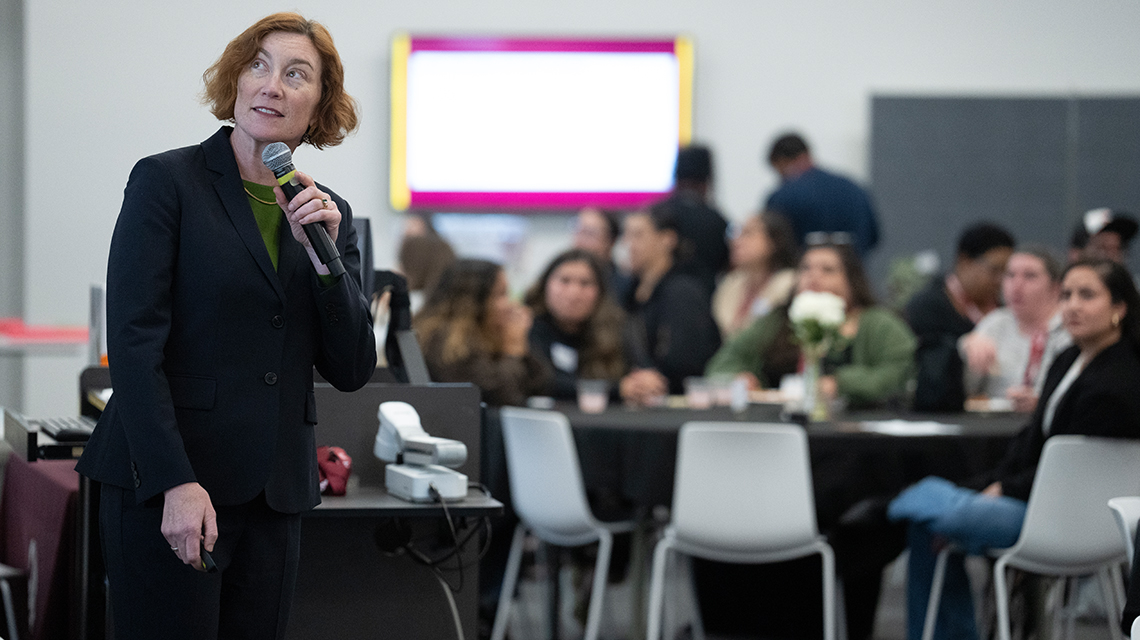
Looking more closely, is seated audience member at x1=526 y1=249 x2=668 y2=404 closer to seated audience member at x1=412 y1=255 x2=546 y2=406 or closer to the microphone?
seated audience member at x1=412 y1=255 x2=546 y2=406

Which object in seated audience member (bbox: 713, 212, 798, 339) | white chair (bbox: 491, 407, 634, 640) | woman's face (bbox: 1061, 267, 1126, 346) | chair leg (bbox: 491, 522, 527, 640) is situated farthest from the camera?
seated audience member (bbox: 713, 212, 798, 339)

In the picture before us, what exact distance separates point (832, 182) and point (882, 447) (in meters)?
3.01

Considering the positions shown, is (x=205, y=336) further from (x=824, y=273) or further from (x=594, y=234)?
(x=594, y=234)

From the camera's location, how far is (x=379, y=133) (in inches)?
279

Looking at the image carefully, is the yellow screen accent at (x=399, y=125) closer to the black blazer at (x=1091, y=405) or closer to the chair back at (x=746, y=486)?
the chair back at (x=746, y=486)

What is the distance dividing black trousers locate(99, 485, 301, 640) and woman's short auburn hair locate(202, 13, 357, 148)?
1.71 feet

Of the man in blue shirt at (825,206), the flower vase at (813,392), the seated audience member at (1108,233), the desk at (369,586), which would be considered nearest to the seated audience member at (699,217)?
the man in blue shirt at (825,206)

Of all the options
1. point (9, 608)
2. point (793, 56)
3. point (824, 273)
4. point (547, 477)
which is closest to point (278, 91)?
point (9, 608)

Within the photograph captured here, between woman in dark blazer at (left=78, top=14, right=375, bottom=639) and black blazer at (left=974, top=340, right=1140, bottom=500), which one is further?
black blazer at (left=974, top=340, right=1140, bottom=500)

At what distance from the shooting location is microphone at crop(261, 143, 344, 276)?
148cm

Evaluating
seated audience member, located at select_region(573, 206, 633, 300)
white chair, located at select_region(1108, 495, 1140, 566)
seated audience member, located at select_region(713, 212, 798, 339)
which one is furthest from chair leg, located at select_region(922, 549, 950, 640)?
seated audience member, located at select_region(573, 206, 633, 300)

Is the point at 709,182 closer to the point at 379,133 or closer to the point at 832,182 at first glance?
the point at 832,182

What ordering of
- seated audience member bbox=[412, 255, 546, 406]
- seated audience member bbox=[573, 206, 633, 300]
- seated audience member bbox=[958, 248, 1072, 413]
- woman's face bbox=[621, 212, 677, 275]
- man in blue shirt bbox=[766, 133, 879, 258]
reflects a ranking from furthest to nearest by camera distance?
man in blue shirt bbox=[766, 133, 879, 258] < seated audience member bbox=[573, 206, 633, 300] < woman's face bbox=[621, 212, 677, 275] < seated audience member bbox=[958, 248, 1072, 413] < seated audience member bbox=[412, 255, 546, 406]

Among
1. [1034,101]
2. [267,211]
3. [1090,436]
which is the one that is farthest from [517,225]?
[267,211]
